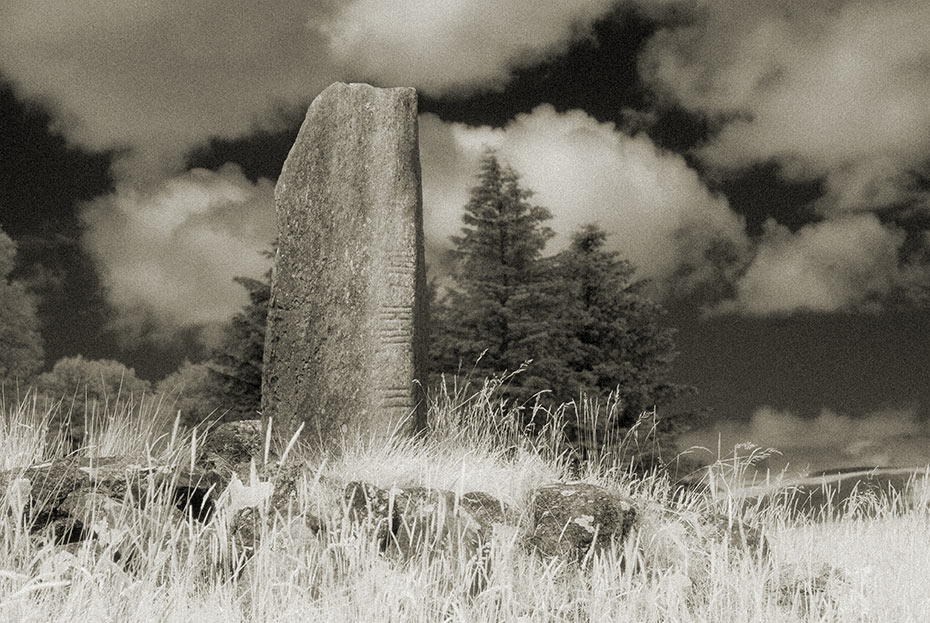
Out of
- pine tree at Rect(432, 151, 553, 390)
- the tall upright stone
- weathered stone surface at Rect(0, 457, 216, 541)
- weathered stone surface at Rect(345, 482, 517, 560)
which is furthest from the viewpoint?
pine tree at Rect(432, 151, 553, 390)

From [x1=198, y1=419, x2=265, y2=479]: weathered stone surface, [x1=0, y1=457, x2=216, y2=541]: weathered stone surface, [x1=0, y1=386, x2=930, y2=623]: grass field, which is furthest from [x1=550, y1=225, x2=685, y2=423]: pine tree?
[x1=0, y1=457, x2=216, y2=541]: weathered stone surface

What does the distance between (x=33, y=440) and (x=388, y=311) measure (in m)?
2.78

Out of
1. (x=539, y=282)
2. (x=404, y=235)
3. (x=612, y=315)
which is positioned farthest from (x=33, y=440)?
(x=612, y=315)

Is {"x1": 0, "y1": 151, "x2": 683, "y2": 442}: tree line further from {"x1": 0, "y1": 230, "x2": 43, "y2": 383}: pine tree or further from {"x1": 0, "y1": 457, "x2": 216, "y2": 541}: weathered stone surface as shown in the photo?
{"x1": 0, "y1": 457, "x2": 216, "y2": 541}: weathered stone surface

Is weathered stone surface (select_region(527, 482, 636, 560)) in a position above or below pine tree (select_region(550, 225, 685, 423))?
below

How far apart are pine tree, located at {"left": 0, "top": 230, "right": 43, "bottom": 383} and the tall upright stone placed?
13041 millimetres

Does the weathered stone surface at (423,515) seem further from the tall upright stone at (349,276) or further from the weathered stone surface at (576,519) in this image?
the tall upright stone at (349,276)

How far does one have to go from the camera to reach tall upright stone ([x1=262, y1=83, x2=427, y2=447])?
290 inches

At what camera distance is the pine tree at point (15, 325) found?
18688 millimetres

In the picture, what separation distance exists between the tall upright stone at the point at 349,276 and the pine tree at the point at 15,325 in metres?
13.0


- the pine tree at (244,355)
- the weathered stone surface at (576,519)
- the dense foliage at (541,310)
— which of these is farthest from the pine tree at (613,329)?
the weathered stone surface at (576,519)

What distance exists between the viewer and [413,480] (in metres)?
6.15

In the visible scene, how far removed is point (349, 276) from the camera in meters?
7.45

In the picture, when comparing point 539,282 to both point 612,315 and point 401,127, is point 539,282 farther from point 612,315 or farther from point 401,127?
point 401,127
